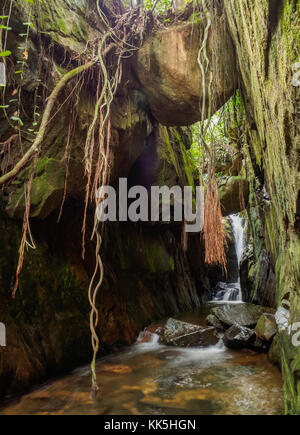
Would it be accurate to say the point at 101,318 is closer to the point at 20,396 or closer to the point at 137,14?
the point at 20,396

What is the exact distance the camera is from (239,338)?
16.6 feet

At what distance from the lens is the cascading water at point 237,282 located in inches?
489

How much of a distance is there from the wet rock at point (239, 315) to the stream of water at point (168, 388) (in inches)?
39.2

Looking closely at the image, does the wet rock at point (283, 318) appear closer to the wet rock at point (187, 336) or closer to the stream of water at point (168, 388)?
the stream of water at point (168, 388)

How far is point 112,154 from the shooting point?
188 inches

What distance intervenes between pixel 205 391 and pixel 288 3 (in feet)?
12.3

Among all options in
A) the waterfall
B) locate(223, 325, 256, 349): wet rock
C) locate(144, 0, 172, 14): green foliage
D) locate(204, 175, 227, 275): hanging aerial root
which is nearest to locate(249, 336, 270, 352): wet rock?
locate(223, 325, 256, 349): wet rock

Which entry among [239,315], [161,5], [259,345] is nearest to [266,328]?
[259,345]

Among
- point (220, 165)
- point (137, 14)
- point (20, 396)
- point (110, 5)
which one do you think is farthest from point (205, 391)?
point (220, 165)

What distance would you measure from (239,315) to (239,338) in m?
1.08

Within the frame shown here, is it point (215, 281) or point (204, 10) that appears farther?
point (215, 281)

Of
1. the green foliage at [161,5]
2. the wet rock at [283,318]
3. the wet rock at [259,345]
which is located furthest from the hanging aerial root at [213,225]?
the green foliage at [161,5]

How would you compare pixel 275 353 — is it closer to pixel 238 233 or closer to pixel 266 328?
pixel 266 328

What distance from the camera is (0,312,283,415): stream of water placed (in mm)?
2979
